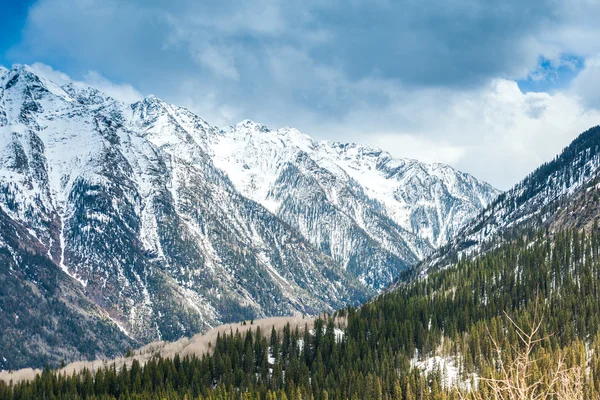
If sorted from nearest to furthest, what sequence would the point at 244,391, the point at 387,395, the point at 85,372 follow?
the point at 387,395 < the point at 244,391 < the point at 85,372

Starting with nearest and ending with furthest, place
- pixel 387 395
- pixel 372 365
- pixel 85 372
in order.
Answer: pixel 387 395, pixel 372 365, pixel 85 372

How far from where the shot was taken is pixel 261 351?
199 meters

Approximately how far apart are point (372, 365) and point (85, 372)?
297 ft

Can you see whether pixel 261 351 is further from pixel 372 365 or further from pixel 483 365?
pixel 483 365

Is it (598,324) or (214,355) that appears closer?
(598,324)

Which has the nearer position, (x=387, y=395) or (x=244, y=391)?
(x=387, y=395)

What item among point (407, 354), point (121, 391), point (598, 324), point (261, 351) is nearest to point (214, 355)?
point (261, 351)

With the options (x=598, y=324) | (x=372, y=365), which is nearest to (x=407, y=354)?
(x=372, y=365)

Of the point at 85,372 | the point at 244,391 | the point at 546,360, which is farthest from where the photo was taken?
the point at 85,372

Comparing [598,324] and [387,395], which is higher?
[598,324]

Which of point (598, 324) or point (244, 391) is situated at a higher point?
point (598, 324)

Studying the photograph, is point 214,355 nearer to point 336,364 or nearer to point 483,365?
point 336,364

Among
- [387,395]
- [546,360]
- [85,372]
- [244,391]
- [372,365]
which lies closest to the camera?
[546,360]

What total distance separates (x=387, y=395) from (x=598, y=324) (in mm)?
68829
